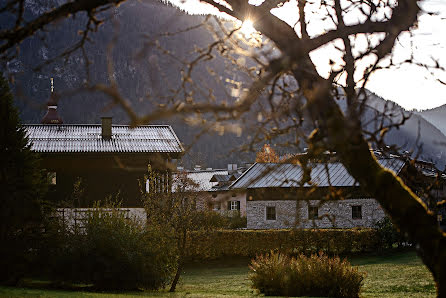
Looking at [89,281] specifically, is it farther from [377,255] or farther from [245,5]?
[377,255]

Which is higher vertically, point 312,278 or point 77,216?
point 77,216

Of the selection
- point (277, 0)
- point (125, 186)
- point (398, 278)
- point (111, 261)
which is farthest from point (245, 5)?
point (125, 186)

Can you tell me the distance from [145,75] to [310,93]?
149 centimetres

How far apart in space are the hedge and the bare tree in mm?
26371

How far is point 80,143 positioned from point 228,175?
32308 mm

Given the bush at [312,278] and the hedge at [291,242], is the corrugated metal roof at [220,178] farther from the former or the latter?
the bush at [312,278]

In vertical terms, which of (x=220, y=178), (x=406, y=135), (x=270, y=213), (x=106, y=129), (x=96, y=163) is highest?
(x=106, y=129)

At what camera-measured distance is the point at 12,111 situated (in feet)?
66.7

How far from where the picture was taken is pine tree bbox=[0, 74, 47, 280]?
62.7 feet

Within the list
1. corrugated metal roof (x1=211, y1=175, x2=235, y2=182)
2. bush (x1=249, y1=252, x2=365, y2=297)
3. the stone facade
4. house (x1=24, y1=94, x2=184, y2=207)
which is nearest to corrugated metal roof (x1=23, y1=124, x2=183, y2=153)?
house (x1=24, y1=94, x2=184, y2=207)

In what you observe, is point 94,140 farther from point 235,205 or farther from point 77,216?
point 235,205

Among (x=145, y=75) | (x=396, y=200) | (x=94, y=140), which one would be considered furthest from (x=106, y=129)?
(x=396, y=200)

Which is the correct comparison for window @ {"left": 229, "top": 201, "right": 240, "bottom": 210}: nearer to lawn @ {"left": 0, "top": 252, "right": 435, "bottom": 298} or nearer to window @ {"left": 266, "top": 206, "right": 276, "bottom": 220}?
window @ {"left": 266, "top": 206, "right": 276, "bottom": 220}

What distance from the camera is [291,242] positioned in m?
32.0
